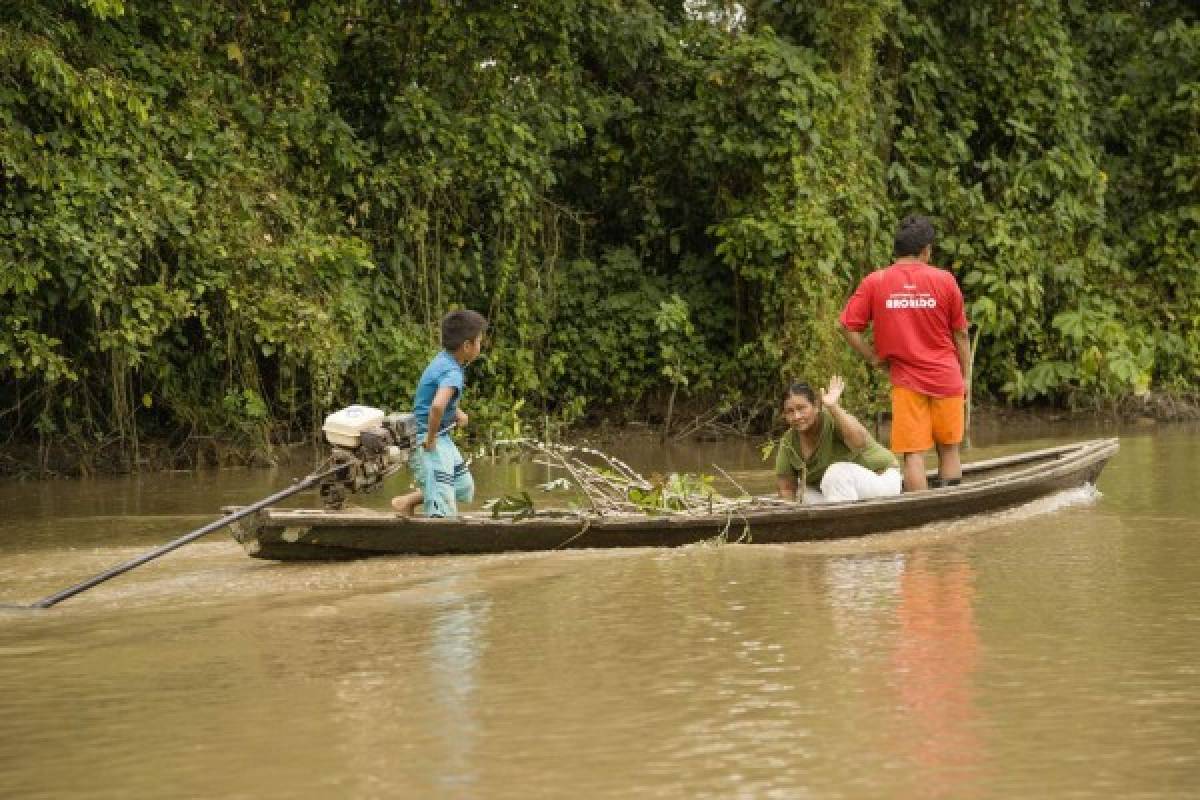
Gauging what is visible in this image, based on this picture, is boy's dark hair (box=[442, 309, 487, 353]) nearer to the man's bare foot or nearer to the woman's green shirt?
the man's bare foot

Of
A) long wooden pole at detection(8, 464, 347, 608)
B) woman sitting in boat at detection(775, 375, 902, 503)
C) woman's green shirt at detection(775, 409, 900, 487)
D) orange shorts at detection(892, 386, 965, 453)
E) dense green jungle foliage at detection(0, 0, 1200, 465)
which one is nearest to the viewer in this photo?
long wooden pole at detection(8, 464, 347, 608)

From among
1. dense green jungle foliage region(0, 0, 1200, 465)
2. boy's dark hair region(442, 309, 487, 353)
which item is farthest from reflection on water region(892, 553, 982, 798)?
dense green jungle foliage region(0, 0, 1200, 465)

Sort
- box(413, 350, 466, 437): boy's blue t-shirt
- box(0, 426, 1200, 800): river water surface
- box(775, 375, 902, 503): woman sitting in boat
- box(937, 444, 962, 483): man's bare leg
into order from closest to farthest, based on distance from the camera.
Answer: box(0, 426, 1200, 800): river water surface, box(413, 350, 466, 437): boy's blue t-shirt, box(775, 375, 902, 503): woman sitting in boat, box(937, 444, 962, 483): man's bare leg

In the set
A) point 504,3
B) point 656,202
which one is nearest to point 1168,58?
point 656,202

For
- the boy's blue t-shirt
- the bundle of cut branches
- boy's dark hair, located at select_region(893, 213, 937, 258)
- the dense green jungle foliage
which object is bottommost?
the bundle of cut branches

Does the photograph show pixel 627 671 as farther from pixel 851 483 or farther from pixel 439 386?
pixel 851 483

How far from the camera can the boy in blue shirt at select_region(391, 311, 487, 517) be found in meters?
8.19

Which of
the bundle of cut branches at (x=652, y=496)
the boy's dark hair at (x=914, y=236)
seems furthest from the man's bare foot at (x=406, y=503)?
the boy's dark hair at (x=914, y=236)

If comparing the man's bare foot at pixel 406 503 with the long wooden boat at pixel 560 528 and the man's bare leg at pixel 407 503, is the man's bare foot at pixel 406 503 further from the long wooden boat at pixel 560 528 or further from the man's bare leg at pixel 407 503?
the long wooden boat at pixel 560 528

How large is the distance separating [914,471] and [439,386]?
8.14 feet

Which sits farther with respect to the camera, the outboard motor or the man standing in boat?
the man standing in boat

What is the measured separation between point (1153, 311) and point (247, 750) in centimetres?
1455

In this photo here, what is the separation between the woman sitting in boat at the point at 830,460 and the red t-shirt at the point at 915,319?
0.38 meters

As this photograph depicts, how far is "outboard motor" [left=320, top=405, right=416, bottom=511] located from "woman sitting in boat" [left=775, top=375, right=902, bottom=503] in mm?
1879
